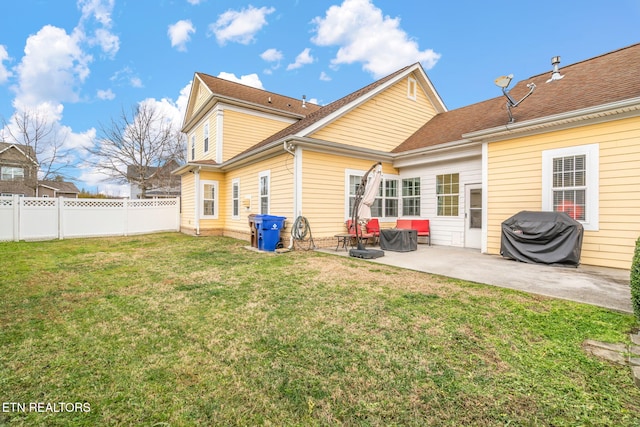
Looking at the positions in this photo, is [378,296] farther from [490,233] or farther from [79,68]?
[79,68]

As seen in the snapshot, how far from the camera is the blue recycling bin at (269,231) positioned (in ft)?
27.0

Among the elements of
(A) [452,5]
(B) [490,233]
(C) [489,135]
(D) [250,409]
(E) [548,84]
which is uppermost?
(A) [452,5]

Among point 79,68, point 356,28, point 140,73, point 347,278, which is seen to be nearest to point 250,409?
point 347,278

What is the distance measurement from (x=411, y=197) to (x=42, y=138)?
24344mm

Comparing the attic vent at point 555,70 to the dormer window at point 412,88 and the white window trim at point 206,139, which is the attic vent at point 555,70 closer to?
the dormer window at point 412,88

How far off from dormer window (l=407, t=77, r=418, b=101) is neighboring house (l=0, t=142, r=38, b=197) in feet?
80.8

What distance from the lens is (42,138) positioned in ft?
63.0

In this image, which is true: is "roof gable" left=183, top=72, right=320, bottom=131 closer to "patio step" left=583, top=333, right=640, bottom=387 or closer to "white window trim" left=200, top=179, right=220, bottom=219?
"white window trim" left=200, top=179, right=220, bottom=219

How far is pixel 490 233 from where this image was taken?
24.6 feet

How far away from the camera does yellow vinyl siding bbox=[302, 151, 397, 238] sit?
8.52 meters

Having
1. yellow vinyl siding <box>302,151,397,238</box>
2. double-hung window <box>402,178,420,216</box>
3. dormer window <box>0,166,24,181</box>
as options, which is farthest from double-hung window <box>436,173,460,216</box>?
dormer window <box>0,166,24,181</box>

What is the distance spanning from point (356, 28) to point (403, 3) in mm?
2489

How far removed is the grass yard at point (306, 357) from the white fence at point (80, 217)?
8.42m

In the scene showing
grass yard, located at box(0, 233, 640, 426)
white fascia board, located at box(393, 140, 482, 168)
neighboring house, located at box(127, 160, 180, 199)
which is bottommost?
grass yard, located at box(0, 233, 640, 426)
